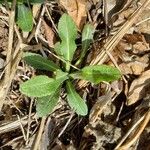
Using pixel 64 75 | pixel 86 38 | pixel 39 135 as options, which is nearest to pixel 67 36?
pixel 86 38

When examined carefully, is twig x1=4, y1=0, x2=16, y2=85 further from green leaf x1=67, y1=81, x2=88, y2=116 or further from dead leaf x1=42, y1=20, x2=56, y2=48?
green leaf x1=67, y1=81, x2=88, y2=116

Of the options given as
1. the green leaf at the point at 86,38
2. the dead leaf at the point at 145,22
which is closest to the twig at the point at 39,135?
the green leaf at the point at 86,38

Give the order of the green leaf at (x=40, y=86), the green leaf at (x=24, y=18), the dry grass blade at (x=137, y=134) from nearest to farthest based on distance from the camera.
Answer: the dry grass blade at (x=137, y=134)
the green leaf at (x=40, y=86)
the green leaf at (x=24, y=18)

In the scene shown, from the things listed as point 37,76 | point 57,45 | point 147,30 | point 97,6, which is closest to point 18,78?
point 37,76

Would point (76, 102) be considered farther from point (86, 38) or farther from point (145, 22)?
point (145, 22)

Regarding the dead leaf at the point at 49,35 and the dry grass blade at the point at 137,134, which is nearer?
the dry grass blade at the point at 137,134

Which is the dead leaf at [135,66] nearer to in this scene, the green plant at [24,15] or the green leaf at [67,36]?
the green leaf at [67,36]
